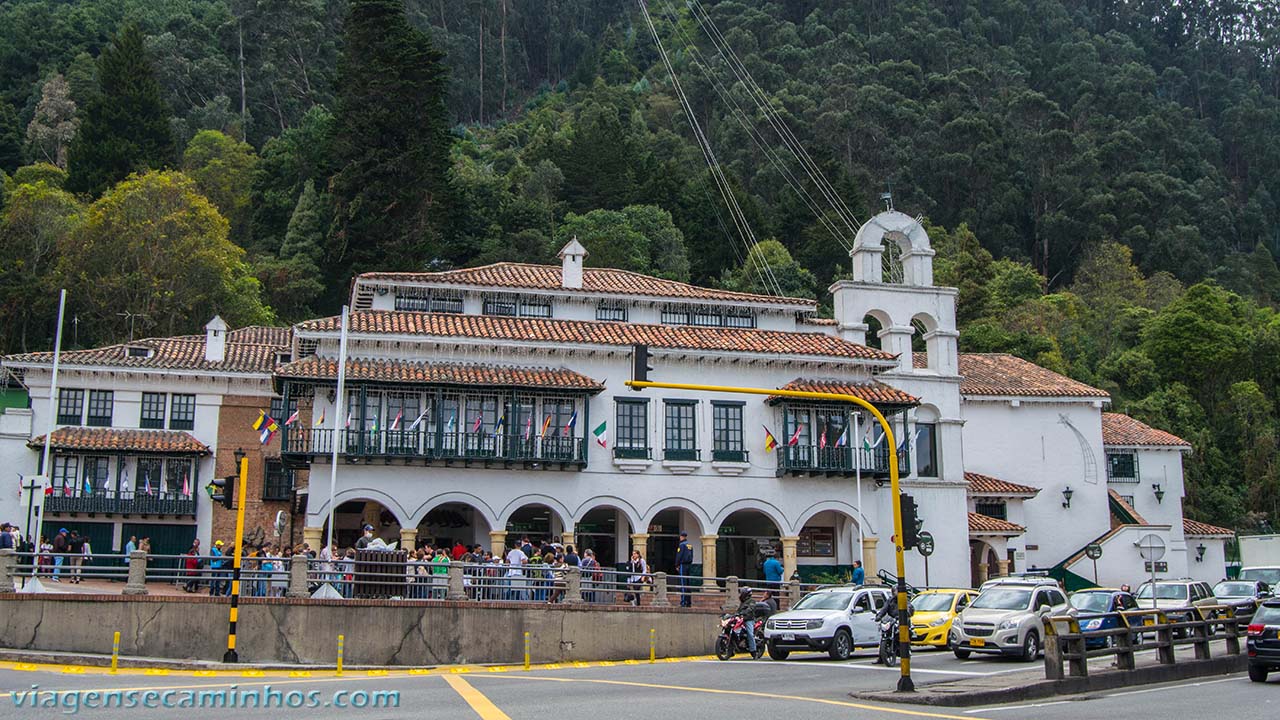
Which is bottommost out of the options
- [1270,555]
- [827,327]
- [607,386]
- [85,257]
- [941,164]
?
[1270,555]

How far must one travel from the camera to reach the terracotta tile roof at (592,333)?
38.3 metres

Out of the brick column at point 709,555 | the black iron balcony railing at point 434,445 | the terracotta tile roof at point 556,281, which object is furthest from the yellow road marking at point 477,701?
the terracotta tile roof at point 556,281

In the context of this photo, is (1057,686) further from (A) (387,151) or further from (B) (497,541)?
(A) (387,151)

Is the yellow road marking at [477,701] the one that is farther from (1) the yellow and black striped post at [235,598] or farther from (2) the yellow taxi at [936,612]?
(2) the yellow taxi at [936,612]

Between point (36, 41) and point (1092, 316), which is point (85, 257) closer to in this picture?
point (36, 41)

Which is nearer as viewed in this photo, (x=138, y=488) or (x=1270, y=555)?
(x=1270, y=555)

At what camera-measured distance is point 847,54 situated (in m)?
122

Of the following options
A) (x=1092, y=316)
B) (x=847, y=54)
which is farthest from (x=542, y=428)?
(x=847, y=54)

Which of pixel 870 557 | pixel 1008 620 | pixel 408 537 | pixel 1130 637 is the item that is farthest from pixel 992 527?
pixel 1130 637

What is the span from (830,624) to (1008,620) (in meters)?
3.63

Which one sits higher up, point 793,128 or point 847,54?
point 847,54

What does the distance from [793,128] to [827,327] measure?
6509 centimetres

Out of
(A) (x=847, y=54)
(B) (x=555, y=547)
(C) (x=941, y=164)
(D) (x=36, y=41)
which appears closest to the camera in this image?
(B) (x=555, y=547)

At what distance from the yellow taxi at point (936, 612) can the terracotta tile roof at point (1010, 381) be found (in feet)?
55.4
